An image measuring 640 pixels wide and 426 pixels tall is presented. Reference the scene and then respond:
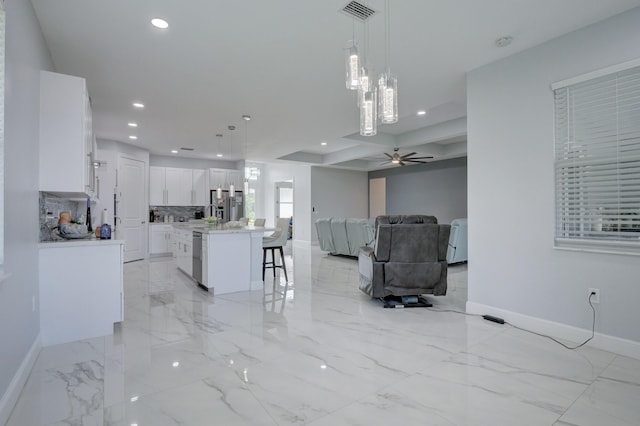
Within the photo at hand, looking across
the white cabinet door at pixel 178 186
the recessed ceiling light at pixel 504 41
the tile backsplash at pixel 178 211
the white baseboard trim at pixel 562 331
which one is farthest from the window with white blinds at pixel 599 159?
the tile backsplash at pixel 178 211

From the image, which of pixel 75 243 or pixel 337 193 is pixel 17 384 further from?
pixel 337 193

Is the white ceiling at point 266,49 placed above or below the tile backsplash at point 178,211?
above

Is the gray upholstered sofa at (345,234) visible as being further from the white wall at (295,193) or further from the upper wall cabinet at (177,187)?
the upper wall cabinet at (177,187)

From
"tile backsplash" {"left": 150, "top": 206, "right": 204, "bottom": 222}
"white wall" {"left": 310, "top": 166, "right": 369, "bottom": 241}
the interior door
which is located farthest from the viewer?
"white wall" {"left": 310, "top": 166, "right": 369, "bottom": 241}

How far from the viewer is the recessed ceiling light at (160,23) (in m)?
2.68

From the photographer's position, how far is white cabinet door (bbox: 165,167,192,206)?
8.47 metres

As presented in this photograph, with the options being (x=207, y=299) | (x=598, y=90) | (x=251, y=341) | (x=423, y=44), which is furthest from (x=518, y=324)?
(x=207, y=299)

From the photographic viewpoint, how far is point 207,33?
9.46ft

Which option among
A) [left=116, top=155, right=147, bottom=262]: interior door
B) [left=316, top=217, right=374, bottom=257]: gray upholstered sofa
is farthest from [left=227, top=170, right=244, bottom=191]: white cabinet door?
[left=316, top=217, right=374, bottom=257]: gray upholstered sofa

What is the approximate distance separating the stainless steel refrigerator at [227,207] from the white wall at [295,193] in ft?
7.41

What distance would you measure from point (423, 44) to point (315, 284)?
137 inches

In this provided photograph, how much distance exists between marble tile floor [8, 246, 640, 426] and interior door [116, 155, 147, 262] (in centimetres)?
417

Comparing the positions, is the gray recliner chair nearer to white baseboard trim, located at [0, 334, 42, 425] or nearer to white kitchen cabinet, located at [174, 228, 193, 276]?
white kitchen cabinet, located at [174, 228, 193, 276]

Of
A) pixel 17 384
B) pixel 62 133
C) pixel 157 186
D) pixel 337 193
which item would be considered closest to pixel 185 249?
pixel 62 133
